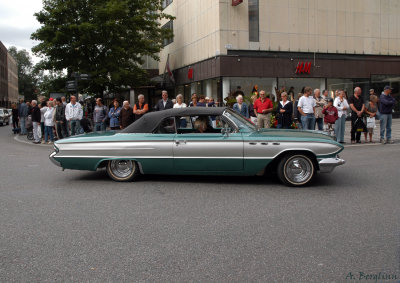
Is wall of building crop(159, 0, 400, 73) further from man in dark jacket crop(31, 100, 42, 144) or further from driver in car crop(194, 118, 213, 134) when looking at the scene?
driver in car crop(194, 118, 213, 134)

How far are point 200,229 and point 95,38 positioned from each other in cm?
2114

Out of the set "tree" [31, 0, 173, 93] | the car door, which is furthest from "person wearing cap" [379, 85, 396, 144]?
"tree" [31, 0, 173, 93]

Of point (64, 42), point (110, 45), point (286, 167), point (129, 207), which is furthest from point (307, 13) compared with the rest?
point (129, 207)

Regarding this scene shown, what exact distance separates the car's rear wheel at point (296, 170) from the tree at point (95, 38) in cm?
1829

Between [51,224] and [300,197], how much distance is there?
3530 mm

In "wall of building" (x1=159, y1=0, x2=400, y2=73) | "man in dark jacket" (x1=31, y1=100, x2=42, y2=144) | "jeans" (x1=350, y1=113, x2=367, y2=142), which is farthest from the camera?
"wall of building" (x1=159, y1=0, x2=400, y2=73)

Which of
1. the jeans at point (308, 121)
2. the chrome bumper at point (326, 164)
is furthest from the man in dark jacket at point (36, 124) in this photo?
the chrome bumper at point (326, 164)

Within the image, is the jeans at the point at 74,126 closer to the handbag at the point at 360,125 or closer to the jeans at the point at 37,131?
the jeans at the point at 37,131

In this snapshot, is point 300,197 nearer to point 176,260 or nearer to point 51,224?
point 176,260

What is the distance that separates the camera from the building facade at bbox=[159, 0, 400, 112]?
76.6 feet

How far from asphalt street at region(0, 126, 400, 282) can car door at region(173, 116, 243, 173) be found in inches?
14.2

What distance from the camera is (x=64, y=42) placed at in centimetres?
2362

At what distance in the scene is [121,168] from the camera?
7598mm

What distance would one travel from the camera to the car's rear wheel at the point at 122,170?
7.51 meters
